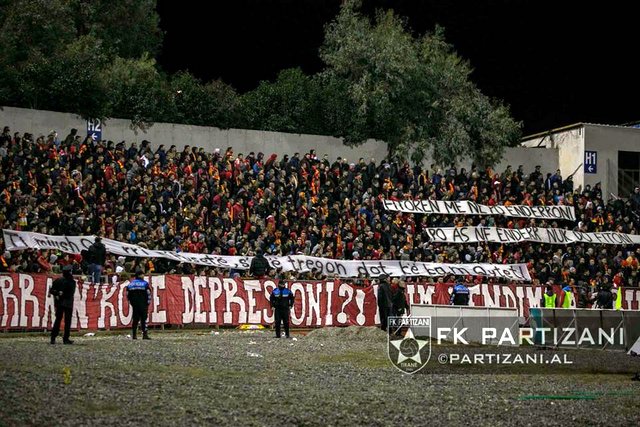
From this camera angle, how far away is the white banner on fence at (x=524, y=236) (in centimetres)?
4225

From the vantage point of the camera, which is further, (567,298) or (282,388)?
(567,298)

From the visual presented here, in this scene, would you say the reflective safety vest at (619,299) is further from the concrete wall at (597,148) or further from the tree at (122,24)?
the tree at (122,24)

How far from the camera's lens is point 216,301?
3198 cm

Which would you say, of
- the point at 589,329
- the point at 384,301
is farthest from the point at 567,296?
the point at 589,329

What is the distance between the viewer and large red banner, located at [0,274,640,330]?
27.8 meters

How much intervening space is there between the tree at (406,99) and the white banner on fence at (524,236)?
815cm

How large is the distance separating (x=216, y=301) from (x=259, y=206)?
645 centimetres

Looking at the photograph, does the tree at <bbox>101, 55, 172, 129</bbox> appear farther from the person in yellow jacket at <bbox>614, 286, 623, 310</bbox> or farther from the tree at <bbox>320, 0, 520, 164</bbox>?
the person in yellow jacket at <bbox>614, 286, 623, 310</bbox>

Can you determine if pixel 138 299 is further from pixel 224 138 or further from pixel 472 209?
pixel 472 209

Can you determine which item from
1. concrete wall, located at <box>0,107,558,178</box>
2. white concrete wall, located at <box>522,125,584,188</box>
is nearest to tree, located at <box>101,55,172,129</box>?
concrete wall, located at <box>0,107,558,178</box>

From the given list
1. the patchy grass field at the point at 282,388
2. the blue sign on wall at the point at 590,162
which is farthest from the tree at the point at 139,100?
the blue sign on wall at the point at 590,162

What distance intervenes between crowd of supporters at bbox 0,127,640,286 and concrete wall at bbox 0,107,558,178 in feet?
3.11

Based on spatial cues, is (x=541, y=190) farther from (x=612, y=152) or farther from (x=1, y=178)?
(x=1, y=178)

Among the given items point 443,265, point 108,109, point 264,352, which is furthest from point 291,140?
point 264,352
